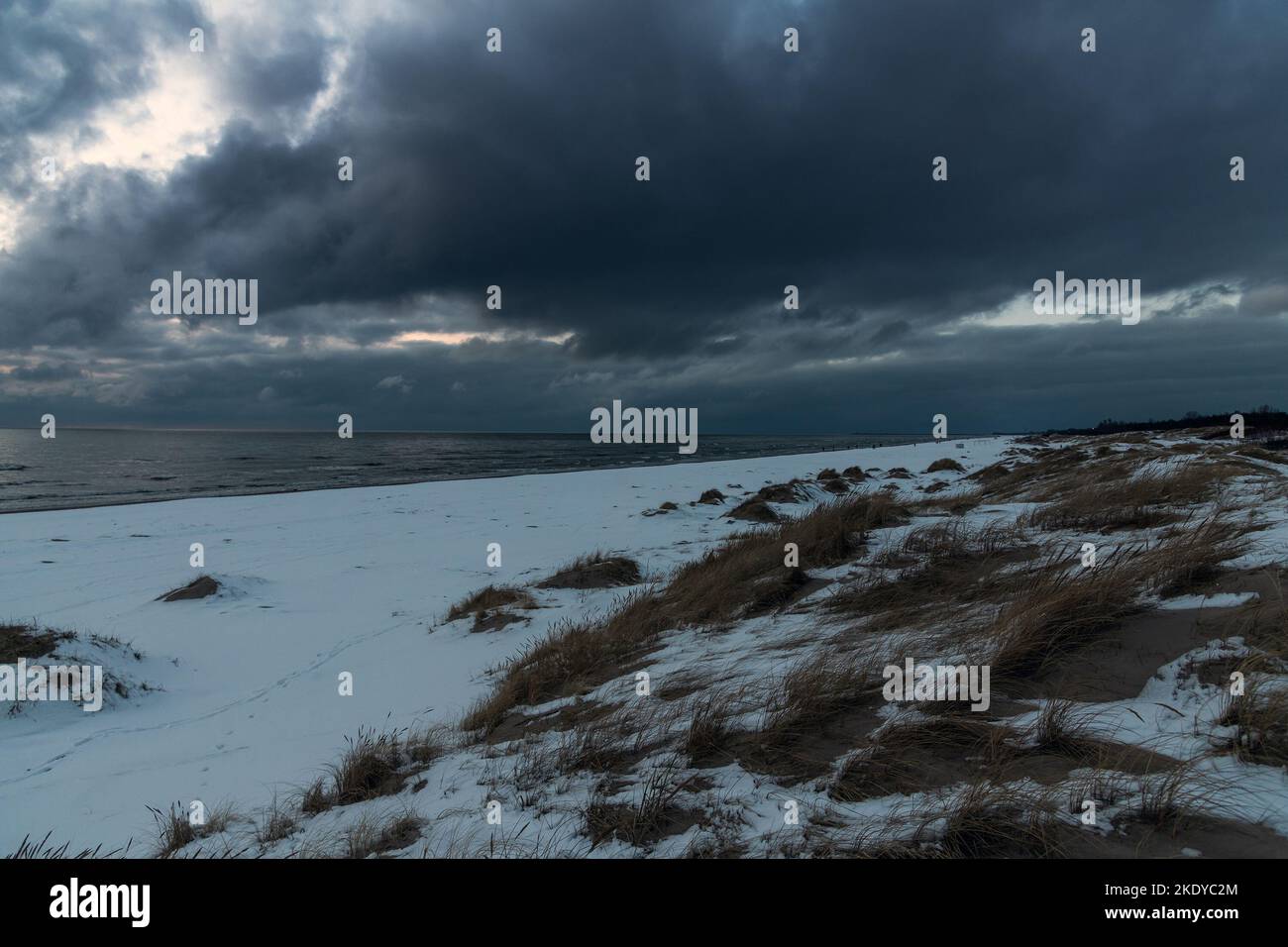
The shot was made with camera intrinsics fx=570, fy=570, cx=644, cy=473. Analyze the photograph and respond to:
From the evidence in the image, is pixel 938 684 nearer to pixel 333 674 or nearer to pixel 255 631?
pixel 333 674

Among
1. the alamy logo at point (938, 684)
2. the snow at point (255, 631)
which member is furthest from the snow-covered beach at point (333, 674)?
the alamy logo at point (938, 684)

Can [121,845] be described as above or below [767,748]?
below

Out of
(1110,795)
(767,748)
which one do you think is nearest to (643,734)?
(767,748)

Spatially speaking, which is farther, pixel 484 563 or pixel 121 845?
pixel 484 563

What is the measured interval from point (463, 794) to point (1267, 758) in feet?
14.4

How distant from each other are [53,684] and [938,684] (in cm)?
882

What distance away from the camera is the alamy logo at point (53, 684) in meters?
6.05

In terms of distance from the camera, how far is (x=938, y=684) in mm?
4055
